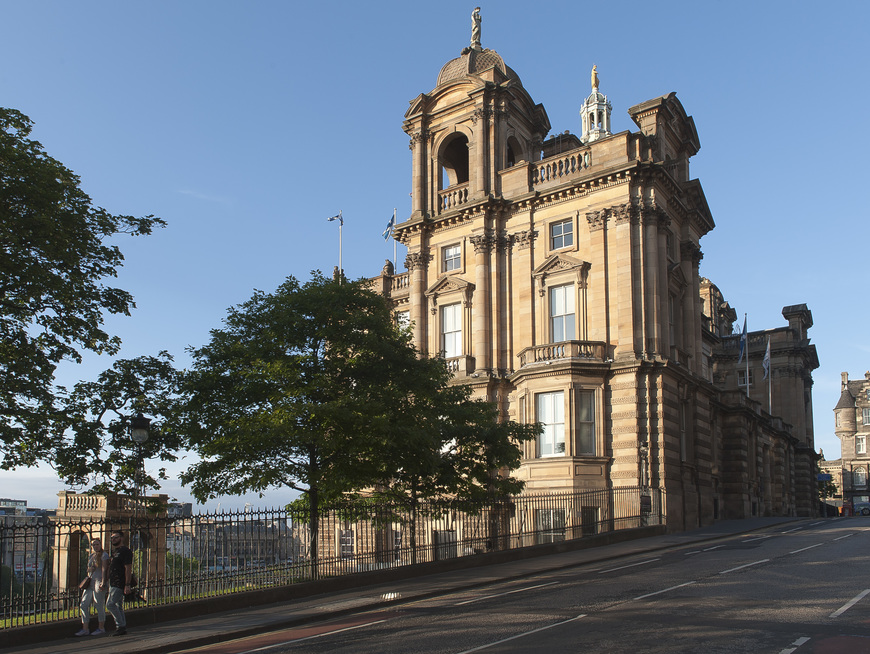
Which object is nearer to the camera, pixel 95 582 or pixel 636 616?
pixel 636 616

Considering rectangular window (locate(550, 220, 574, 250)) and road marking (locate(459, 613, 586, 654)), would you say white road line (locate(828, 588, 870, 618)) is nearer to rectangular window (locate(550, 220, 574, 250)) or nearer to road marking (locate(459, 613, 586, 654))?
road marking (locate(459, 613, 586, 654))

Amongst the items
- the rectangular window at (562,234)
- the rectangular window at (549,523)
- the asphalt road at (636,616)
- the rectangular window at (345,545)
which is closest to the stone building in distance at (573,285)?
the rectangular window at (562,234)

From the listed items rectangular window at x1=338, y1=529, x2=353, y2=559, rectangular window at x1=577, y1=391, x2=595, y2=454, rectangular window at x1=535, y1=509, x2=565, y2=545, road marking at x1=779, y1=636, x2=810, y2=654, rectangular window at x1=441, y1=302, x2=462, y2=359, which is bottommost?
rectangular window at x1=535, y1=509, x2=565, y2=545

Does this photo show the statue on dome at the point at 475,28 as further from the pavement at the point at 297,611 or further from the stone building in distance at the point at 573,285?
the pavement at the point at 297,611

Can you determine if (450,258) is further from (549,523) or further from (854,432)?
(854,432)

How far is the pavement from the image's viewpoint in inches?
530

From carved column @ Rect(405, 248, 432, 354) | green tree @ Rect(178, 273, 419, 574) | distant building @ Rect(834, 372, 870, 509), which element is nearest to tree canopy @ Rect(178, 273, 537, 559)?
green tree @ Rect(178, 273, 419, 574)

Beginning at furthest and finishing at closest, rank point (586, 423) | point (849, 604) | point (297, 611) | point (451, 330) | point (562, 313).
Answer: point (451, 330) < point (562, 313) < point (586, 423) < point (297, 611) < point (849, 604)

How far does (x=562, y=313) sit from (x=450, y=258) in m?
7.25

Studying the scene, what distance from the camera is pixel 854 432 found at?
11812 centimetres

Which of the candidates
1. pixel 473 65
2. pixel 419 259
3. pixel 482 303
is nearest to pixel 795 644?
pixel 482 303

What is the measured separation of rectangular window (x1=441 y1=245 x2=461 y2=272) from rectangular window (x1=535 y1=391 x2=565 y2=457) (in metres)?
9.17

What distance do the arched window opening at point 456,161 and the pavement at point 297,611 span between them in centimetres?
2553

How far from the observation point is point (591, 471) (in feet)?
112
